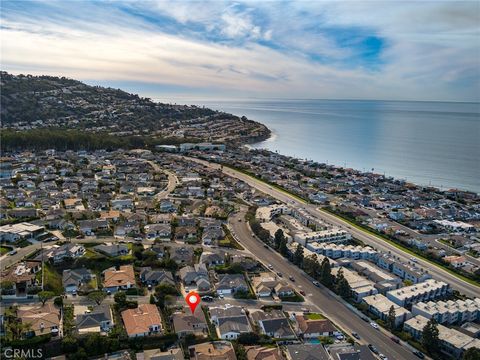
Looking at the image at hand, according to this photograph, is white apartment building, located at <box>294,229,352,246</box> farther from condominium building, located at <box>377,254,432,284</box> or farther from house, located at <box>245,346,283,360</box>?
house, located at <box>245,346,283,360</box>

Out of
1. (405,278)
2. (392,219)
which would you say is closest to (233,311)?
(405,278)

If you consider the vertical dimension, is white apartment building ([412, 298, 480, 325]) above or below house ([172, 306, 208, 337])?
above

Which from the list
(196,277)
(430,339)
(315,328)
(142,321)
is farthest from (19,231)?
(430,339)

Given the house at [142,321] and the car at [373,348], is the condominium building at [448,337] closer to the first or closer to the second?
the car at [373,348]

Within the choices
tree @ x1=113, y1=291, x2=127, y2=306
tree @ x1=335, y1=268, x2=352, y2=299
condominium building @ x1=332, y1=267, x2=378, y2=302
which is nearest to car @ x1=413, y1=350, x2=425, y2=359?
condominium building @ x1=332, y1=267, x2=378, y2=302

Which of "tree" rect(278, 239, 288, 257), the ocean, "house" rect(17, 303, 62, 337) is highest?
the ocean

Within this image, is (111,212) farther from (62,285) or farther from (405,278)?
(405,278)
